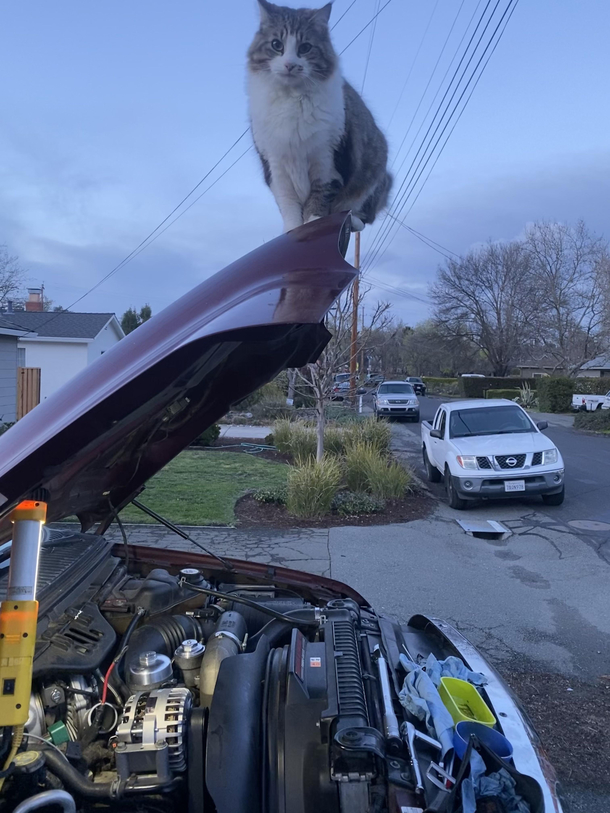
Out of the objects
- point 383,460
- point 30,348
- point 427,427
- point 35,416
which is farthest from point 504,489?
point 30,348

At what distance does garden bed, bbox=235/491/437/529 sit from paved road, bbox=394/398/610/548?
142 centimetres

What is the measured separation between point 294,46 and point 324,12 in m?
0.21

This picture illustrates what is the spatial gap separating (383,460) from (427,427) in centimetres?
196

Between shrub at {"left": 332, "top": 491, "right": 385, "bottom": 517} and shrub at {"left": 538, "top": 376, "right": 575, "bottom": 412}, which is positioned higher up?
shrub at {"left": 538, "top": 376, "right": 575, "bottom": 412}

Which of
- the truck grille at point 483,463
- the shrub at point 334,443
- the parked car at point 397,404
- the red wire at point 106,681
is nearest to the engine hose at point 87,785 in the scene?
the red wire at point 106,681

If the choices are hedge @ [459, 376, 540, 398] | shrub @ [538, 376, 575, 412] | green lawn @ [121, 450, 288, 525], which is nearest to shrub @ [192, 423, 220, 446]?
green lawn @ [121, 450, 288, 525]

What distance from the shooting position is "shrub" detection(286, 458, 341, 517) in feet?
29.9

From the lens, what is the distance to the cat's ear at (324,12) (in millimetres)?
2527

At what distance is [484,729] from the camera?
2092mm

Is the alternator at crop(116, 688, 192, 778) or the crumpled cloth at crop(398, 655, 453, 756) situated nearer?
the alternator at crop(116, 688, 192, 778)

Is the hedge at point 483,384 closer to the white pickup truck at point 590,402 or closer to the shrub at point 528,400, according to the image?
the shrub at point 528,400

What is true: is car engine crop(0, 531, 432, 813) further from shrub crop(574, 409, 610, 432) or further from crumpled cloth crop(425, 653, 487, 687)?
shrub crop(574, 409, 610, 432)

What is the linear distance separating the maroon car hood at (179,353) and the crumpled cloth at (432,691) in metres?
1.32

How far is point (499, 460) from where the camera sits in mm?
9406
